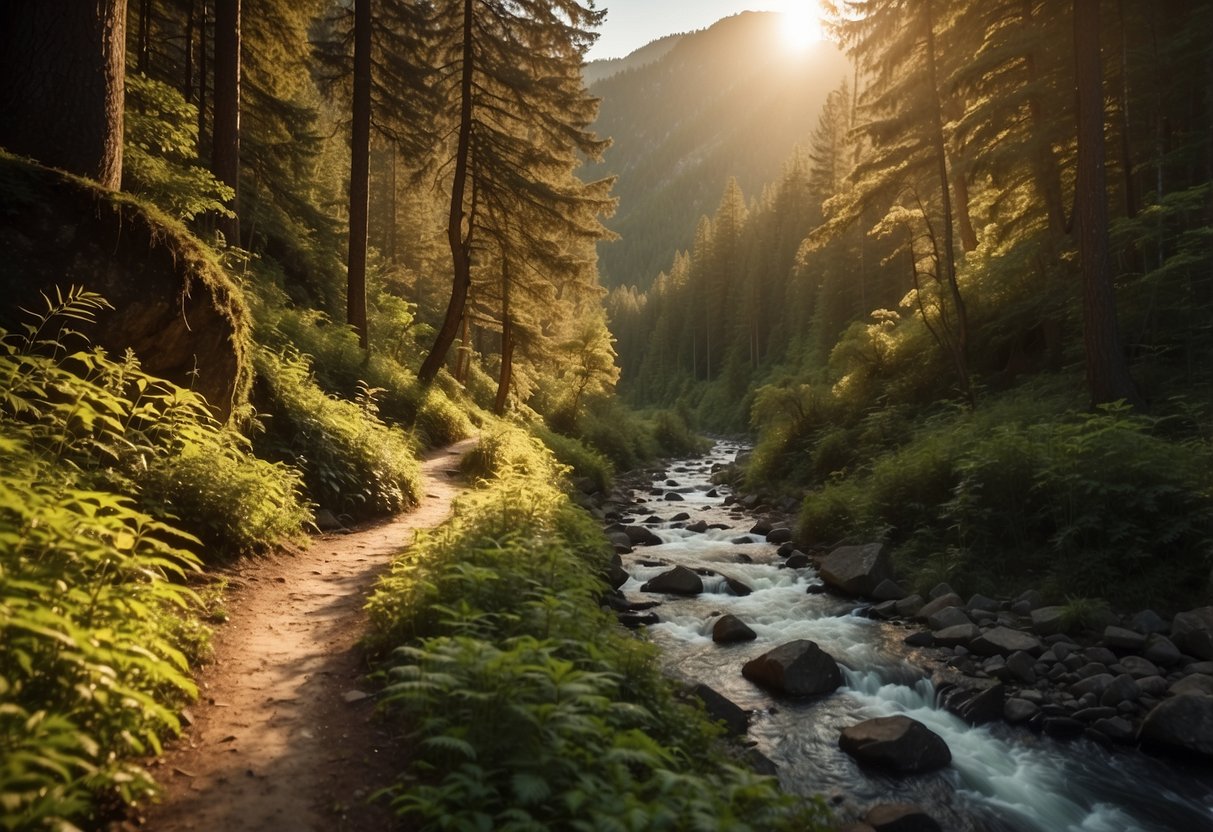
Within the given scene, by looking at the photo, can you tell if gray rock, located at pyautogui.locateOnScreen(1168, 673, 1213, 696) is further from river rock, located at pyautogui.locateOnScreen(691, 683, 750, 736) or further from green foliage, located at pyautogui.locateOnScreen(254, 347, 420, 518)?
green foliage, located at pyautogui.locateOnScreen(254, 347, 420, 518)

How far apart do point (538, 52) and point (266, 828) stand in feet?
69.7

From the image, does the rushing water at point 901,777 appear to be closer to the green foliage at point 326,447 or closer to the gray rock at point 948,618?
the gray rock at point 948,618

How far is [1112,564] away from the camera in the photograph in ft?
33.4

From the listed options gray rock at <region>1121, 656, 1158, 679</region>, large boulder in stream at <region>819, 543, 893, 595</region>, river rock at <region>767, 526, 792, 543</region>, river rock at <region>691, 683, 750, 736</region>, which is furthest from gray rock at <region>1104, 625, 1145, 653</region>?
river rock at <region>767, 526, 792, 543</region>

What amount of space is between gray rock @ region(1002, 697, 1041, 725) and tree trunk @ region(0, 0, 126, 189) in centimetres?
1230

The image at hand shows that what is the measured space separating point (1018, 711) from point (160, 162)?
46.1ft

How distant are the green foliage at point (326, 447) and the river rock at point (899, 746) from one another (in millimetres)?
7514

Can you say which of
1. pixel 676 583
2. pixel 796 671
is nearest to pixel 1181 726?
pixel 796 671

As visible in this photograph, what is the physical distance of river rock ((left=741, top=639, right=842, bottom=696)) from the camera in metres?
8.40

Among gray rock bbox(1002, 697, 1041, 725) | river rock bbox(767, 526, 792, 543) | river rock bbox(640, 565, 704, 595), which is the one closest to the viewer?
gray rock bbox(1002, 697, 1041, 725)

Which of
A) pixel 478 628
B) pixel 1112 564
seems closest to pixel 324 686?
pixel 478 628

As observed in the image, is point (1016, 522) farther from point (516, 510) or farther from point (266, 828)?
point (266, 828)

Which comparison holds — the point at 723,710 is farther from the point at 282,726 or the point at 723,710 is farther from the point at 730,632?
the point at 282,726

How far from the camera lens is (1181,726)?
704cm
